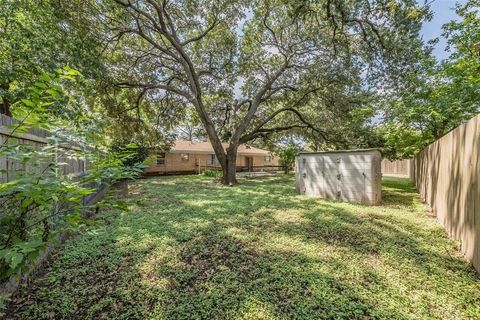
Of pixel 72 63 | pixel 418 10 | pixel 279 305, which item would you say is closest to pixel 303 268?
pixel 279 305

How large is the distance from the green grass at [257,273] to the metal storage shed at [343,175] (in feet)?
6.56

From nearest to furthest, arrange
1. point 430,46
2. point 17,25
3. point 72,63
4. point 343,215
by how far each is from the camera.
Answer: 1. point 343,215
2. point 17,25
3. point 72,63
4. point 430,46

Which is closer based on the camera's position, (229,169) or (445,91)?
(445,91)

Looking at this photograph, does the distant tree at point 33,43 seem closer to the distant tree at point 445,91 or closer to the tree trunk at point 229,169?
the tree trunk at point 229,169

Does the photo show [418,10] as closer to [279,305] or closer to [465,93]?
[465,93]

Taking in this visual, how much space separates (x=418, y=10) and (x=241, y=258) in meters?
10.0

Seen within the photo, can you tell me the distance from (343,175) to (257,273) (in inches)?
233

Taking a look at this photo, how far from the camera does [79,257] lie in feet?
12.4

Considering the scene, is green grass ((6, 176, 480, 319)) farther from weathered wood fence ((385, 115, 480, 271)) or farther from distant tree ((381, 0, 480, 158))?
distant tree ((381, 0, 480, 158))

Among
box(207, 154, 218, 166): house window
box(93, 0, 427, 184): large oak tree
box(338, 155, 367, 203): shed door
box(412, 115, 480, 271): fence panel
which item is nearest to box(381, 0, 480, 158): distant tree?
box(93, 0, 427, 184): large oak tree

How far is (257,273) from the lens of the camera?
3.30 metres

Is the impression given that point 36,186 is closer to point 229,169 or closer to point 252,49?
point 229,169

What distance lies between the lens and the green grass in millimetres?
2582

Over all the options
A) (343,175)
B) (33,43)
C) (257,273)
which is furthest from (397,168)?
(33,43)
